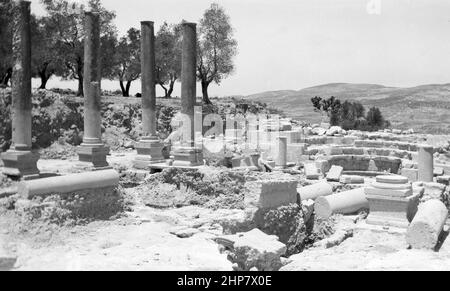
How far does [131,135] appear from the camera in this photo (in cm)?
3064

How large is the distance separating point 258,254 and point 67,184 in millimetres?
5143

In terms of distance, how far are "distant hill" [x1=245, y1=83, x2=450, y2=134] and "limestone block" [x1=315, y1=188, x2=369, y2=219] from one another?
39389mm

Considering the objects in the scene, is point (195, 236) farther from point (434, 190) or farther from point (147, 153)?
point (434, 190)

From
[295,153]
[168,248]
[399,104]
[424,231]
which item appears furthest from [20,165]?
[399,104]

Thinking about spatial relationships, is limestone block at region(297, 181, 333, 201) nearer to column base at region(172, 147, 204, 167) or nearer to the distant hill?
column base at region(172, 147, 204, 167)

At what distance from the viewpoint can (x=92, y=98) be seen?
16.7 m

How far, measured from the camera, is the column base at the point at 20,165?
13133mm

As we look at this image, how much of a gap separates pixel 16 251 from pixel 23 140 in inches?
216

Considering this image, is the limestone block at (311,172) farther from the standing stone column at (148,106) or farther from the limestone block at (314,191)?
the standing stone column at (148,106)

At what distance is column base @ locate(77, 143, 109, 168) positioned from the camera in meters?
16.1

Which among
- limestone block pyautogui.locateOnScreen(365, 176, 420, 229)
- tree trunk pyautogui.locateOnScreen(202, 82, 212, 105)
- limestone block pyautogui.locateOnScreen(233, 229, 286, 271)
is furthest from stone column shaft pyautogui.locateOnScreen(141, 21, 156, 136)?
tree trunk pyautogui.locateOnScreen(202, 82, 212, 105)
